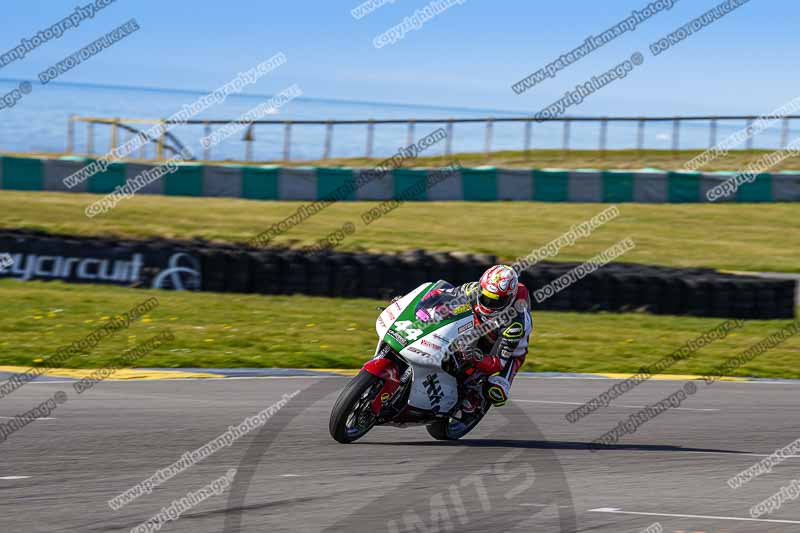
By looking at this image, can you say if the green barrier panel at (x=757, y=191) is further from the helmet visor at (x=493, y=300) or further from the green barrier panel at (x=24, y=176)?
the helmet visor at (x=493, y=300)

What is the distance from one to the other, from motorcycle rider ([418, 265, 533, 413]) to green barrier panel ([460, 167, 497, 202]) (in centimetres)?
2002

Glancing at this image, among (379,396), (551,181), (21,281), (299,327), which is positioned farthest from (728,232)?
(379,396)

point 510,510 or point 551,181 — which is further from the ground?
point 551,181

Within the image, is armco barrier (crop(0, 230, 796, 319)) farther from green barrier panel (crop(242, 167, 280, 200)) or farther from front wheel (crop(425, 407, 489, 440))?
green barrier panel (crop(242, 167, 280, 200))

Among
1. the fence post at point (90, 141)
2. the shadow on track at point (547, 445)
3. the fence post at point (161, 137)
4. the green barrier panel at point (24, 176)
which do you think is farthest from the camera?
the fence post at point (90, 141)

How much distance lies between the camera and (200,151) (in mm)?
32656

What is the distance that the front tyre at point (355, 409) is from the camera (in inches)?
327

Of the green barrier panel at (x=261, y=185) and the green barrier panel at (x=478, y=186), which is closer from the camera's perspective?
the green barrier panel at (x=261, y=185)

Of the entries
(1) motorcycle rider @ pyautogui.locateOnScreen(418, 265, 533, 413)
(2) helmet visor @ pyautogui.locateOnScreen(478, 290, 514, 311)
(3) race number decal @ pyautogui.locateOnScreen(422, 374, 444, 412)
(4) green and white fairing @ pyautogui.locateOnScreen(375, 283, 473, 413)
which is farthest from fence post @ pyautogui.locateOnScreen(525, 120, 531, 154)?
(3) race number decal @ pyautogui.locateOnScreen(422, 374, 444, 412)

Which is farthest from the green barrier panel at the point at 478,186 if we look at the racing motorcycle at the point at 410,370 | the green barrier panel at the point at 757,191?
the racing motorcycle at the point at 410,370

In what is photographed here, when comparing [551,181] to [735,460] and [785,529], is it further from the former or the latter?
[785,529]

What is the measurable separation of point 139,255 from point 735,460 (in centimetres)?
1180

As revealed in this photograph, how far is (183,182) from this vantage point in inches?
1102

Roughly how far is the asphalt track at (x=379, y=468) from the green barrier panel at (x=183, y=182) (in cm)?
1692
